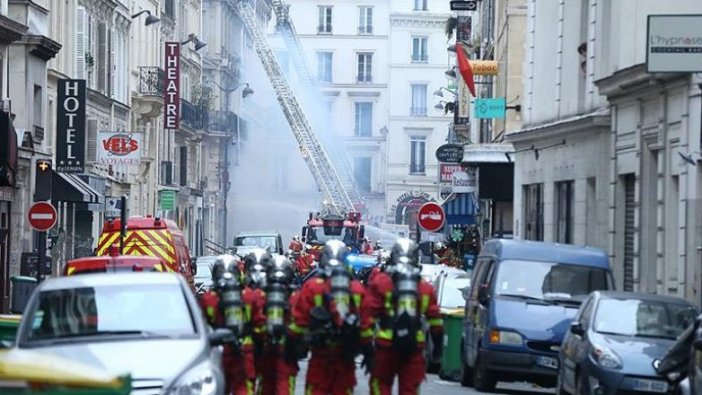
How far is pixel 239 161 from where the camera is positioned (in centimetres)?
10069

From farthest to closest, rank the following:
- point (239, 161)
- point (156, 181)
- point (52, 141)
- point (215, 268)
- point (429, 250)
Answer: point (239, 161), point (156, 181), point (52, 141), point (429, 250), point (215, 268)

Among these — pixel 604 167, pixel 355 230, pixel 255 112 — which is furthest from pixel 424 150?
pixel 604 167

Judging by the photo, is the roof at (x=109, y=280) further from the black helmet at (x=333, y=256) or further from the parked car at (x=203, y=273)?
the parked car at (x=203, y=273)

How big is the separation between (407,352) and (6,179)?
22138mm

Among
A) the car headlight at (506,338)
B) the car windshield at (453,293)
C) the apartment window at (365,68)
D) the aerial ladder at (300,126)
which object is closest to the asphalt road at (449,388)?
the car headlight at (506,338)

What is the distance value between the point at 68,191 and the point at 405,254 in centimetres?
3194

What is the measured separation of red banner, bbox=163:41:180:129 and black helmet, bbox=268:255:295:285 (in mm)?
46693

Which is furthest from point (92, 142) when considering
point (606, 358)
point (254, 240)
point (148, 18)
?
point (606, 358)

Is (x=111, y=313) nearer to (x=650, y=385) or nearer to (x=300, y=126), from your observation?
(x=650, y=385)

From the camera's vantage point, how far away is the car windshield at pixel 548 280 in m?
25.3

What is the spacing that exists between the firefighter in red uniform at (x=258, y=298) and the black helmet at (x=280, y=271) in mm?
91

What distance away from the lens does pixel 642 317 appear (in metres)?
21.5

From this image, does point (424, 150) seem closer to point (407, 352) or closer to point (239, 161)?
point (239, 161)

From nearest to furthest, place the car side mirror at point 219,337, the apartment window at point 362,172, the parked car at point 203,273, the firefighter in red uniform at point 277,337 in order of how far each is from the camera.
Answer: the car side mirror at point 219,337 < the firefighter in red uniform at point 277,337 < the parked car at point 203,273 < the apartment window at point 362,172
